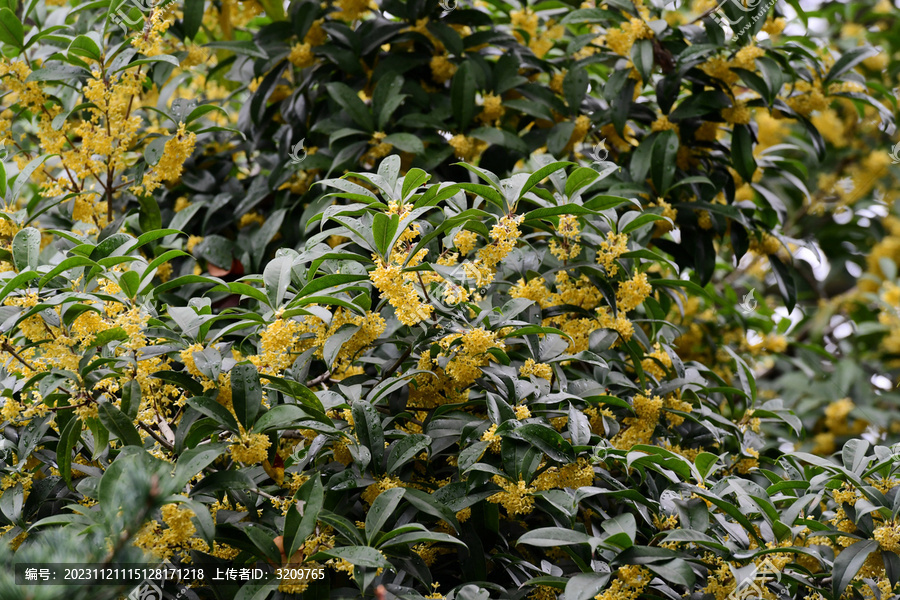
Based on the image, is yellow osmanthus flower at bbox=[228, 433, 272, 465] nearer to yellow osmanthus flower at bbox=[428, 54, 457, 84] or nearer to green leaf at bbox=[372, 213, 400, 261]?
green leaf at bbox=[372, 213, 400, 261]

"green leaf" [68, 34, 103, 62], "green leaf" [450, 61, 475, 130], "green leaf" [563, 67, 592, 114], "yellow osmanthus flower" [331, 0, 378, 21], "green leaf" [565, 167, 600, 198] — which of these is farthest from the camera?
"yellow osmanthus flower" [331, 0, 378, 21]

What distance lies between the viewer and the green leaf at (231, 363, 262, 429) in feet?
3.75

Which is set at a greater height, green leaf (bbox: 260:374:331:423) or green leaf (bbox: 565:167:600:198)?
green leaf (bbox: 565:167:600:198)

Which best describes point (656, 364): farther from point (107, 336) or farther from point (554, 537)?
point (107, 336)

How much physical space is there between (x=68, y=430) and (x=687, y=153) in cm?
164

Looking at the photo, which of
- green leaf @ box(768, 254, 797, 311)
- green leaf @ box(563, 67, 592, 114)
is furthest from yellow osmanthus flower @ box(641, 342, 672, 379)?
green leaf @ box(563, 67, 592, 114)

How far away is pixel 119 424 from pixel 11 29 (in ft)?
3.39

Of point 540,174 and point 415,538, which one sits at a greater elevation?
point 540,174

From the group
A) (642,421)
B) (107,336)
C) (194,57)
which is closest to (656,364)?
(642,421)

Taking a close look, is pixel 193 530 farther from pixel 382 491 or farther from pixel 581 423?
pixel 581 423

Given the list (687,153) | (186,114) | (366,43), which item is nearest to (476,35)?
(366,43)

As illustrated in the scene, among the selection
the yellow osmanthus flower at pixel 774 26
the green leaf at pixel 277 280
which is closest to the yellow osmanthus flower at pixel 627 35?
the yellow osmanthus flower at pixel 774 26

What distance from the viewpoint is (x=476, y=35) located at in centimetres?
208

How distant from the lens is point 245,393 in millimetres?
1144
